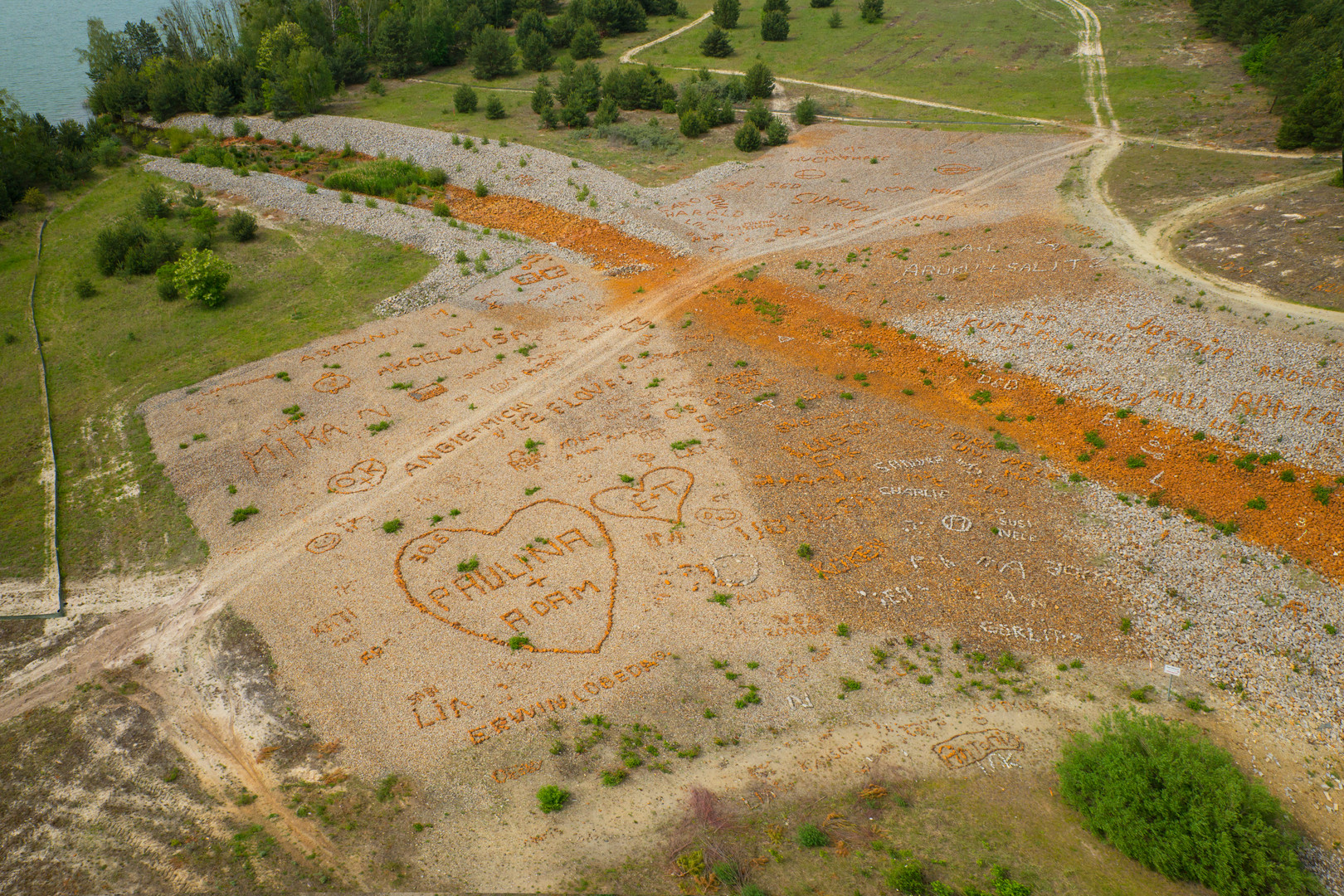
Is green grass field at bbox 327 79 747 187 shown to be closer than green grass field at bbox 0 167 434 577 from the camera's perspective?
No

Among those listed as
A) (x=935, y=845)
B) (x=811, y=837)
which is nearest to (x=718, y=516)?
(x=811, y=837)

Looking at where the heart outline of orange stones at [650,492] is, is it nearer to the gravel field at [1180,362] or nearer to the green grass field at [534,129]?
the gravel field at [1180,362]

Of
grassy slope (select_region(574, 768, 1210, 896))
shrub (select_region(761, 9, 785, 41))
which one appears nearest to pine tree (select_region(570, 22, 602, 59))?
shrub (select_region(761, 9, 785, 41))

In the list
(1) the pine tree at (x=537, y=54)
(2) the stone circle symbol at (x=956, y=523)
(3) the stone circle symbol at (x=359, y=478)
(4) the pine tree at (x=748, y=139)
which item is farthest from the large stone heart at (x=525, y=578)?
(1) the pine tree at (x=537, y=54)

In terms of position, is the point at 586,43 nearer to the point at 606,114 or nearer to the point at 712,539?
the point at 606,114

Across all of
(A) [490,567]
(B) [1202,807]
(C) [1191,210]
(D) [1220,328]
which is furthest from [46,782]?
(C) [1191,210]

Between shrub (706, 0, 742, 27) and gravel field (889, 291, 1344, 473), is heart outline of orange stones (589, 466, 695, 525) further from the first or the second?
shrub (706, 0, 742, 27)
